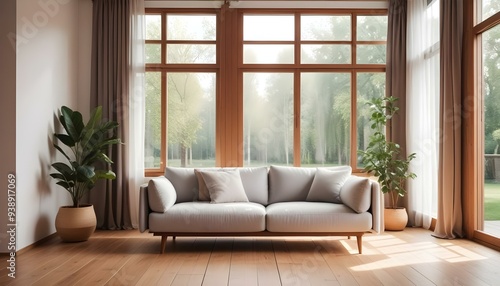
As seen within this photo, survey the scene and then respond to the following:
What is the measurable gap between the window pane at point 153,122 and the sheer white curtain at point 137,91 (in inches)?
7.5

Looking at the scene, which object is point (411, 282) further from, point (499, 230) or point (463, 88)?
point (463, 88)

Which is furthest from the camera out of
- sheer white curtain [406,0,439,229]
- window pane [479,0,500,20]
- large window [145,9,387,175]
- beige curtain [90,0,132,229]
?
large window [145,9,387,175]

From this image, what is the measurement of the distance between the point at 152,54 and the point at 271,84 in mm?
1610

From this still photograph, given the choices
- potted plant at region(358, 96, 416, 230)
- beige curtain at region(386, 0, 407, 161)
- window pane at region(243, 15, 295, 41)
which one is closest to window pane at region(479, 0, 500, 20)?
beige curtain at region(386, 0, 407, 161)

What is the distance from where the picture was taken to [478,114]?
441 cm

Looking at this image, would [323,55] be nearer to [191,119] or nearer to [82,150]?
[191,119]

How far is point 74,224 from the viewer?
14.8 ft

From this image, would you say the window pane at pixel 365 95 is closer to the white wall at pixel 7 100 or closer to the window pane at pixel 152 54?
the window pane at pixel 152 54

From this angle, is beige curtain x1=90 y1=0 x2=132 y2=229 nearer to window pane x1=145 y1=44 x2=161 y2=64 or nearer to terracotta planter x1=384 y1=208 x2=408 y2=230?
window pane x1=145 y1=44 x2=161 y2=64

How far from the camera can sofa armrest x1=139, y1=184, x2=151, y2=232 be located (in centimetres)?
407

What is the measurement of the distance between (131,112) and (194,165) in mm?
1046

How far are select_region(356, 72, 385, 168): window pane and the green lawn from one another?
167cm

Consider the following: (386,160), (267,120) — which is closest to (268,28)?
(267,120)

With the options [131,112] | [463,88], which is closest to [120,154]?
[131,112]
